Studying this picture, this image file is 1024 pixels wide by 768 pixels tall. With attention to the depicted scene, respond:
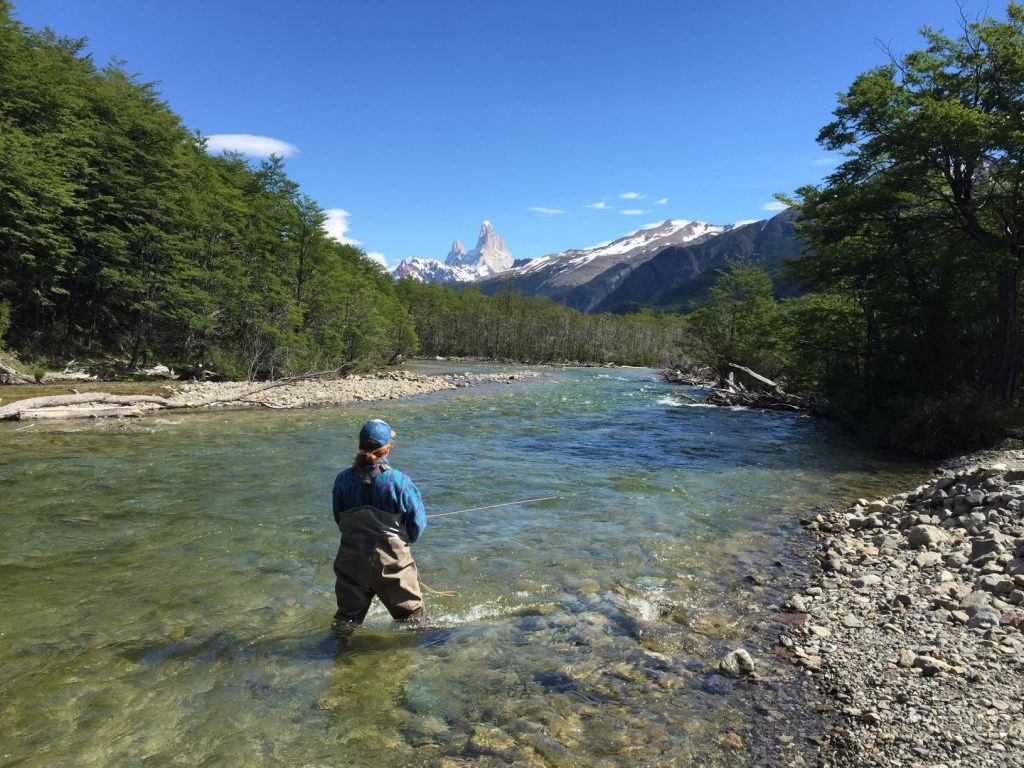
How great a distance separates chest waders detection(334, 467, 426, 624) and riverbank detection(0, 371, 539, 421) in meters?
18.4

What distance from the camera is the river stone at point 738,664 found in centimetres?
485

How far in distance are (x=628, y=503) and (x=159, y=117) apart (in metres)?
43.1

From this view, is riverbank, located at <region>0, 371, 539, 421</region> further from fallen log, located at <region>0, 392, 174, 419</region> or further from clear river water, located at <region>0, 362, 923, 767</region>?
clear river water, located at <region>0, 362, 923, 767</region>

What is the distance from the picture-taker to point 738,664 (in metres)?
4.89

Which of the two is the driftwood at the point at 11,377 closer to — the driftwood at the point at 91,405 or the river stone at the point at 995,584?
the driftwood at the point at 91,405

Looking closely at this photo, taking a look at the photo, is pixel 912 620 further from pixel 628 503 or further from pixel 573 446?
pixel 573 446

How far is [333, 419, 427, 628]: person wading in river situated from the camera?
512 centimetres

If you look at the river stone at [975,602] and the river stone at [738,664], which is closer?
the river stone at [738,664]

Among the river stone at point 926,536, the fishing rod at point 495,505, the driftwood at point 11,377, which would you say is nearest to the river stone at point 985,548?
the river stone at point 926,536

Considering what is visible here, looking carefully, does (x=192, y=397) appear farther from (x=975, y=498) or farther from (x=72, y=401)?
(x=975, y=498)

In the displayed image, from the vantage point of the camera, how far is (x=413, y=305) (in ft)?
353

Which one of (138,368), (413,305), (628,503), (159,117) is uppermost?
(159,117)

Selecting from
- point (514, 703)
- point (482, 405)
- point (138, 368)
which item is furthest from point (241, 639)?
point (138, 368)

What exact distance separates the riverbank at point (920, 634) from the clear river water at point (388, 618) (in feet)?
1.25
